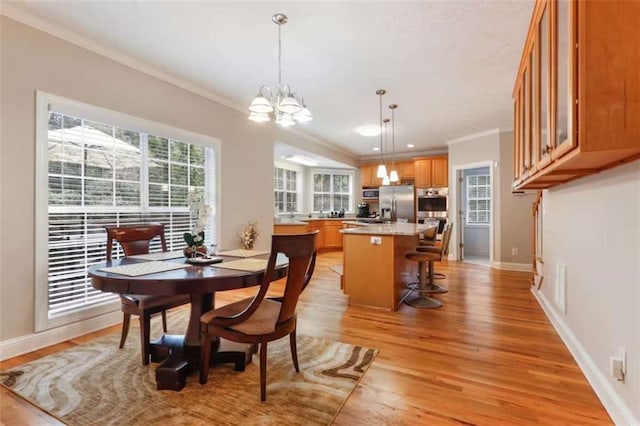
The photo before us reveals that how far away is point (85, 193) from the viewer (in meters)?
2.87

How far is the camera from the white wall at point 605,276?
4.97ft

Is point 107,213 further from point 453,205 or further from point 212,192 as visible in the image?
point 453,205

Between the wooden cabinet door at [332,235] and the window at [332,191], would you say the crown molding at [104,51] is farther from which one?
the window at [332,191]

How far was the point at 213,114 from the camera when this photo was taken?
411cm

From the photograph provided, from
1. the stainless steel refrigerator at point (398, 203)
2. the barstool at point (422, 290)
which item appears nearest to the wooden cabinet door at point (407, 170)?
the stainless steel refrigerator at point (398, 203)

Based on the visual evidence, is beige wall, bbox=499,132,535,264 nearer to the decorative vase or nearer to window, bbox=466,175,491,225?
window, bbox=466,175,491,225

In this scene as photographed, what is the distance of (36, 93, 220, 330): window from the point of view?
259 cm

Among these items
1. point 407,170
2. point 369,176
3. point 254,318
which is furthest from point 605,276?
point 369,176

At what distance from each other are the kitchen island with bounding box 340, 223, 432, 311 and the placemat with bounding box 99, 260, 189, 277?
1998 millimetres

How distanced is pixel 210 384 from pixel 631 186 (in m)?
2.54

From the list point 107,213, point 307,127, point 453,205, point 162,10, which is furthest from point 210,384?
point 453,205

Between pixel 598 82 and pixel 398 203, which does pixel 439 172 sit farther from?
pixel 598 82

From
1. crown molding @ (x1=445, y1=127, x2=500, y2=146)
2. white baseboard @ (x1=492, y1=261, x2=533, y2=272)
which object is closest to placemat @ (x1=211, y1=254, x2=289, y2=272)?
white baseboard @ (x1=492, y1=261, x2=533, y2=272)

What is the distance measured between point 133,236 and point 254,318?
146cm
